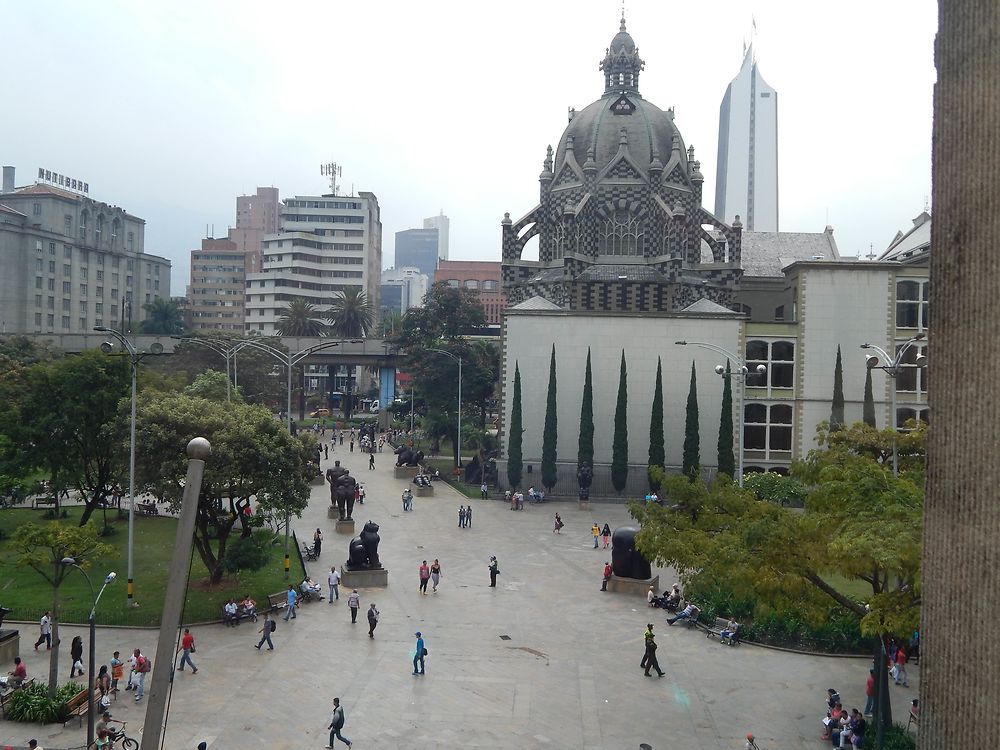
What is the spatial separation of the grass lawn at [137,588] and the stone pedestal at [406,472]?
72.8 feet

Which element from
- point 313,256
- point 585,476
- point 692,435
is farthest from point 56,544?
point 313,256

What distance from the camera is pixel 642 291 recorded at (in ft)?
209

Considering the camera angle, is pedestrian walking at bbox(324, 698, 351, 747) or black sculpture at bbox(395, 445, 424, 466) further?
black sculpture at bbox(395, 445, 424, 466)

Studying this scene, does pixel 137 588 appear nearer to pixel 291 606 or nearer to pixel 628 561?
pixel 291 606

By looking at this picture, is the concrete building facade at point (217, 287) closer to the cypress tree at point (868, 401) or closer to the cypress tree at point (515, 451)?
the cypress tree at point (515, 451)

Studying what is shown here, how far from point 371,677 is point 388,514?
2419 centimetres

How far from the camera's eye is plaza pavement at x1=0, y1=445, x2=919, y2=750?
1992 centimetres

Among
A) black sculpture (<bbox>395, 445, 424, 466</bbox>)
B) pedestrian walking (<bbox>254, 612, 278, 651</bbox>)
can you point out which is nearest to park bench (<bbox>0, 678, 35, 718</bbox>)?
pedestrian walking (<bbox>254, 612, 278, 651</bbox>)

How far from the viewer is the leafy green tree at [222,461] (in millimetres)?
29562

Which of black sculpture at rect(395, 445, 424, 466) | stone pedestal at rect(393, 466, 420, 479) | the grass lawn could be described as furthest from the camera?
black sculpture at rect(395, 445, 424, 466)

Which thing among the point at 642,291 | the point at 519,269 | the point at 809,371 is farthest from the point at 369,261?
the point at 809,371

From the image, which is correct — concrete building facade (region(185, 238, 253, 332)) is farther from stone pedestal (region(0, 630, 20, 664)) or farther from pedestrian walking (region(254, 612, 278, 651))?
pedestrian walking (region(254, 612, 278, 651))

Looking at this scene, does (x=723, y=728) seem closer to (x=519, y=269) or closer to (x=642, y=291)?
(x=642, y=291)

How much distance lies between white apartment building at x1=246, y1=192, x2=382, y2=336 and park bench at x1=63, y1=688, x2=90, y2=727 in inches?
4976
